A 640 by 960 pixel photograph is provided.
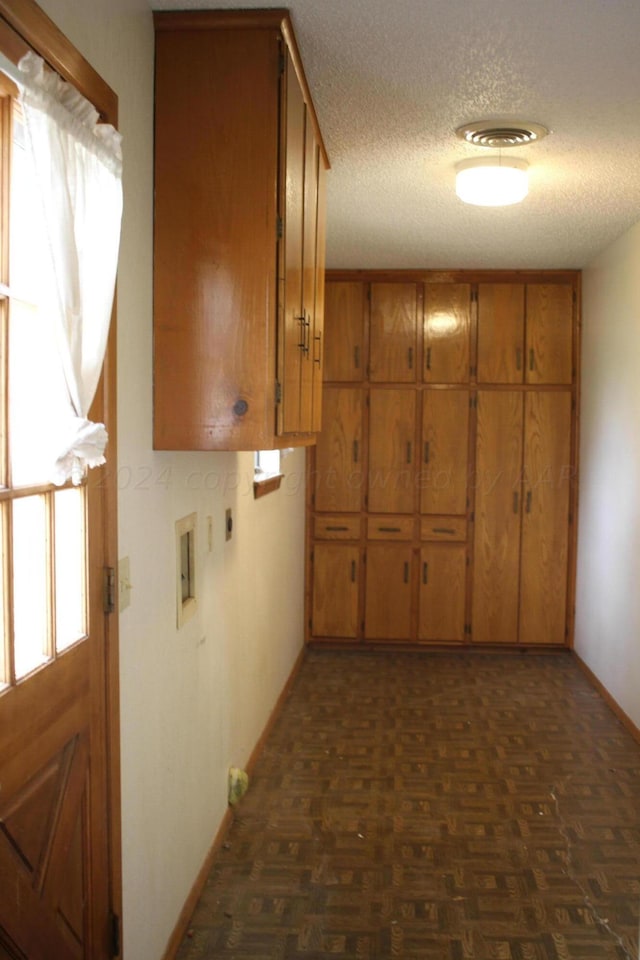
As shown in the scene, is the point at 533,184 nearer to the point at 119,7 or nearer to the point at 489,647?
the point at 119,7

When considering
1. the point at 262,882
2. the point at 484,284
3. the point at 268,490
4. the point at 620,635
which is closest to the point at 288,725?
the point at 268,490

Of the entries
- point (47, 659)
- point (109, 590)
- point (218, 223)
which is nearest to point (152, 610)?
point (109, 590)

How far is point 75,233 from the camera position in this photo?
1.45 metres

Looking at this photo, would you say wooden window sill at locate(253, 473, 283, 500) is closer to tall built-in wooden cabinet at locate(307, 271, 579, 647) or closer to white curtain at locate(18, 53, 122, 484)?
tall built-in wooden cabinet at locate(307, 271, 579, 647)

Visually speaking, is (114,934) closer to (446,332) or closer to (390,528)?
(390,528)

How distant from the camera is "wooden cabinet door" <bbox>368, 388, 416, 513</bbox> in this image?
5449 mm

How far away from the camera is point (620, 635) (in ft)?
14.0

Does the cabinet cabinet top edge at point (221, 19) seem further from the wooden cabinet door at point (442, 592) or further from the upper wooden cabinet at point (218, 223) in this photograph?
the wooden cabinet door at point (442, 592)

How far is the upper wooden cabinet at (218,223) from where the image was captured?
6.78 feet

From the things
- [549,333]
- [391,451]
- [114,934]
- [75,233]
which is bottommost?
[114,934]

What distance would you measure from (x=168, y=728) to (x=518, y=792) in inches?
68.3

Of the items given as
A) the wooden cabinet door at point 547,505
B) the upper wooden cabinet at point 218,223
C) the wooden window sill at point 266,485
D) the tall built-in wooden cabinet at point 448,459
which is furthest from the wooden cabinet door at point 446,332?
the upper wooden cabinet at point 218,223

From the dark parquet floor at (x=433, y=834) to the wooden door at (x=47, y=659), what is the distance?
0.87 m

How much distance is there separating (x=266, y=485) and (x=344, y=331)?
75.9 inches
